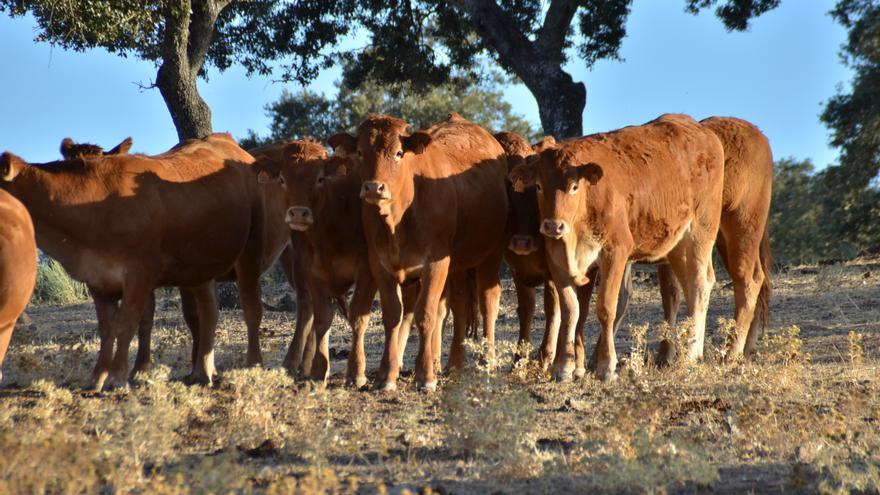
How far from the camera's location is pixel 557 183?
9695mm

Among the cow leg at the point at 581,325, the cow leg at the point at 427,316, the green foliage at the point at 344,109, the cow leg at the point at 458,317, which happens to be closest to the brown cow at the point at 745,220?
the cow leg at the point at 581,325

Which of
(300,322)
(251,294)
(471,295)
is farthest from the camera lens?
(471,295)

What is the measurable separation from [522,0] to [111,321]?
42.1 ft

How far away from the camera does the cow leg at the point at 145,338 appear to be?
10445mm

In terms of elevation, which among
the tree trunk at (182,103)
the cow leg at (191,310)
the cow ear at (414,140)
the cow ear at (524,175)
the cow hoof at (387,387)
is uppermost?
the tree trunk at (182,103)

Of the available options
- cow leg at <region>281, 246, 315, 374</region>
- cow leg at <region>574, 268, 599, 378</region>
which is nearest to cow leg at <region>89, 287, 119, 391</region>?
cow leg at <region>281, 246, 315, 374</region>

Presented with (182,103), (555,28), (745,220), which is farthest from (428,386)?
(555,28)

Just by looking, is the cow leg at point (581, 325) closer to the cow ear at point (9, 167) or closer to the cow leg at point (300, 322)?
the cow leg at point (300, 322)

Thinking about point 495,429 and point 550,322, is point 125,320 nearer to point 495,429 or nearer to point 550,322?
point 495,429

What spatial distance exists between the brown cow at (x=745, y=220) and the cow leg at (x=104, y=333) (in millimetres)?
5299

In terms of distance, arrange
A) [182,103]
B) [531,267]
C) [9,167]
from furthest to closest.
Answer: [182,103] → [531,267] → [9,167]

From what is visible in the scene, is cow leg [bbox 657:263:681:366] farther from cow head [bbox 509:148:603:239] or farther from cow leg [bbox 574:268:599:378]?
cow head [bbox 509:148:603:239]

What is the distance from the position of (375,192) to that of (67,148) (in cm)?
297

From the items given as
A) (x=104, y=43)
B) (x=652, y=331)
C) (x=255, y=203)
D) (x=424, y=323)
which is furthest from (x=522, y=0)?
(x=424, y=323)
